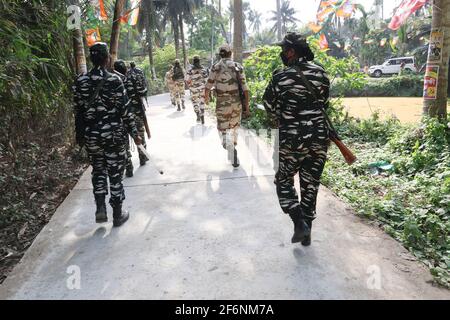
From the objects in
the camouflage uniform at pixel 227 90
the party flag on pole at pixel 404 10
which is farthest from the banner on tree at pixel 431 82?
the camouflage uniform at pixel 227 90

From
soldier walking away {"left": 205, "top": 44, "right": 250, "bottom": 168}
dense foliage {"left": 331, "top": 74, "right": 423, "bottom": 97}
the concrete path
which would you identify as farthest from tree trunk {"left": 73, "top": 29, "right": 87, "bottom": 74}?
dense foliage {"left": 331, "top": 74, "right": 423, "bottom": 97}

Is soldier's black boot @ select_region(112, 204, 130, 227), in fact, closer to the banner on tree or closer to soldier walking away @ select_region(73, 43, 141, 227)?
soldier walking away @ select_region(73, 43, 141, 227)

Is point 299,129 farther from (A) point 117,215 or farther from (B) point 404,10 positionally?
(B) point 404,10

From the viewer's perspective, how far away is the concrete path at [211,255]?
8.88ft

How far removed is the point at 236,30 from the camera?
11531 millimetres

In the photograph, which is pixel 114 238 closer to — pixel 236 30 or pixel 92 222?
pixel 92 222

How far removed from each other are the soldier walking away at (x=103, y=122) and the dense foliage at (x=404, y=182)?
2568 millimetres

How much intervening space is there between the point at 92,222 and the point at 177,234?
1069mm

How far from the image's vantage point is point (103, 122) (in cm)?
360

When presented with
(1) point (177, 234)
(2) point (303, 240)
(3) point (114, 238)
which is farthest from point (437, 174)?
(3) point (114, 238)

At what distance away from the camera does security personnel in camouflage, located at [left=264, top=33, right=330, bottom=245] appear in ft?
9.87

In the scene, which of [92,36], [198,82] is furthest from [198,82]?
[92,36]
